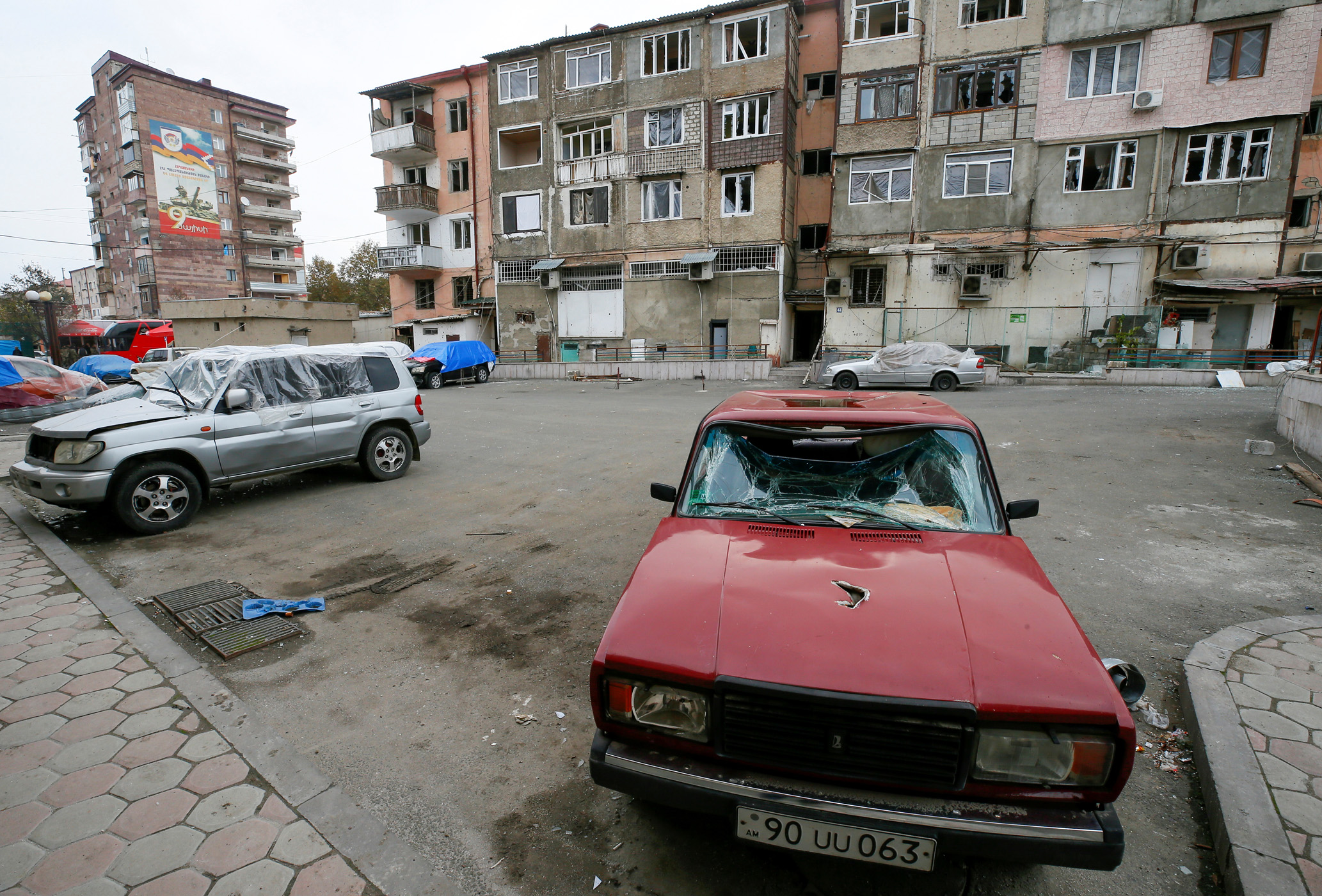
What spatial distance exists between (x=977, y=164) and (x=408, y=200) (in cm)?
2750

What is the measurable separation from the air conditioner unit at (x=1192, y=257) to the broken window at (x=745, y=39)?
56.5 feet

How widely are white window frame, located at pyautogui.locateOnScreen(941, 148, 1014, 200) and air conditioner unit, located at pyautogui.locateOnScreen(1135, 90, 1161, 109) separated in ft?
12.9

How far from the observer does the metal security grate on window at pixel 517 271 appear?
30750mm

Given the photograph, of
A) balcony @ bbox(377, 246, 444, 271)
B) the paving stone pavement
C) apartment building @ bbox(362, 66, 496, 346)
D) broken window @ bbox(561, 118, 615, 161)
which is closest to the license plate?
the paving stone pavement

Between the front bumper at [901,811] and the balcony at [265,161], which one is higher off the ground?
the balcony at [265,161]

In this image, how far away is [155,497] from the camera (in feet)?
20.5

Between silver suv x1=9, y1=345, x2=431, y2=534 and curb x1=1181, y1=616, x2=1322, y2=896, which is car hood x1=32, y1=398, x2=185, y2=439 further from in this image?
curb x1=1181, y1=616, x2=1322, y2=896

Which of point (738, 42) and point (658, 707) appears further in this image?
point (738, 42)

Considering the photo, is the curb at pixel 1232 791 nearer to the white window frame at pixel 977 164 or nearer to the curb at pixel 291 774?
the curb at pixel 291 774

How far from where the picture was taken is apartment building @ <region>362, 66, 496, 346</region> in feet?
107

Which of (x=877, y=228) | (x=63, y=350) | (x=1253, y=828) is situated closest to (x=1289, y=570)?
(x=1253, y=828)

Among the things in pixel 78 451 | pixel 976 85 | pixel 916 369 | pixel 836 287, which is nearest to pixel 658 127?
pixel 836 287

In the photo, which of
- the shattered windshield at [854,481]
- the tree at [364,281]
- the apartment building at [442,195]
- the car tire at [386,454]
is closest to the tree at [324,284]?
the tree at [364,281]

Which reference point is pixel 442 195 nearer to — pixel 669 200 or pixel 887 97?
pixel 669 200
